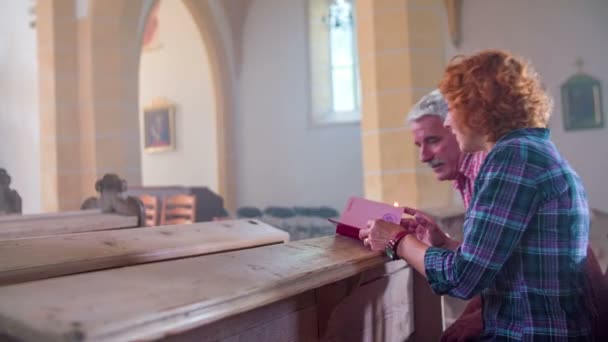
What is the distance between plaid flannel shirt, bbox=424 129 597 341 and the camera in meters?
1.39

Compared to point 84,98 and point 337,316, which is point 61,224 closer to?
point 337,316

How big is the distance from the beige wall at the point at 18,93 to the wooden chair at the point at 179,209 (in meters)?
2.14

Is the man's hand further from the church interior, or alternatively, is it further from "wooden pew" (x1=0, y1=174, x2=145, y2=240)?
"wooden pew" (x1=0, y1=174, x2=145, y2=240)

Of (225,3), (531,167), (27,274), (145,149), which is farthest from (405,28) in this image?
(145,149)

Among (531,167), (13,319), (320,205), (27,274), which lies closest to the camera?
(13,319)

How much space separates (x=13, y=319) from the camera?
80cm

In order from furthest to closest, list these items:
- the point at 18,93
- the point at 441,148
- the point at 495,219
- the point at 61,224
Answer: the point at 18,93
the point at 61,224
the point at 441,148
the point at 495,219

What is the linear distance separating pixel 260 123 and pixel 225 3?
7.50 feet

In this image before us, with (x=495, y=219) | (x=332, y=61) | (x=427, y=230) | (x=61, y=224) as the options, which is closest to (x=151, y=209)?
Result: (x=332, y=61)

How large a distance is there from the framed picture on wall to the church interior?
0.10ft

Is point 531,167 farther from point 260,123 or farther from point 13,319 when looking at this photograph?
point 260,123

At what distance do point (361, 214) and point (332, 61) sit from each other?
28.3ft

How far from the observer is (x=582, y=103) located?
759 centimetres

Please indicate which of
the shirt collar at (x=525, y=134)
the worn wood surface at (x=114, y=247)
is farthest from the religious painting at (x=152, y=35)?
the shirt collar at (x=525, y=134)
